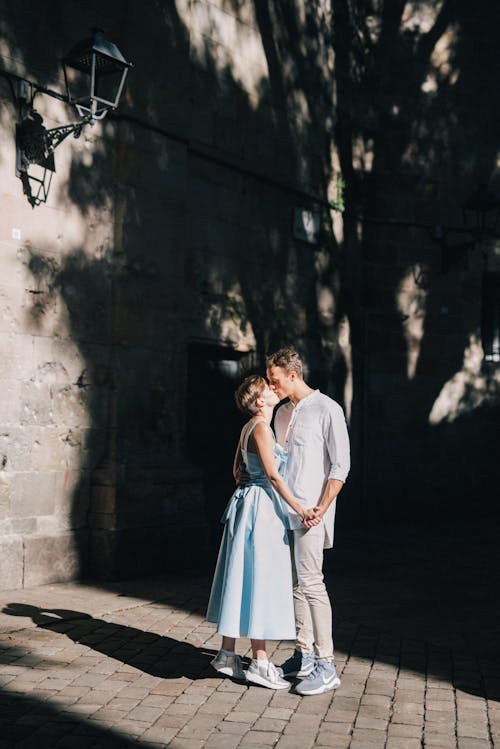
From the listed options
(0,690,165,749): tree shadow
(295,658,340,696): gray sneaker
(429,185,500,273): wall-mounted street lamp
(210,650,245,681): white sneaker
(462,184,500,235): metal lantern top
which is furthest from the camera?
(429,185,500,273): wall-mounted street lamp

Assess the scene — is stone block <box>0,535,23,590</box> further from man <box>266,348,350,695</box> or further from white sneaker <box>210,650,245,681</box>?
man <box>266,348,350,695</box>

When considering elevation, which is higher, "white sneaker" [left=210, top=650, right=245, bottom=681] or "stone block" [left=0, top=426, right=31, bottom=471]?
"stone block" [left=0, top=426, right=31, bottom=471]

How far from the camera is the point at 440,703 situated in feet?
15.1

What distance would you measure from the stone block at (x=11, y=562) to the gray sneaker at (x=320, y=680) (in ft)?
10.5

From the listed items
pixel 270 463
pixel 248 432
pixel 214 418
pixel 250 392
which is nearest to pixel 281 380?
pixel 250 392

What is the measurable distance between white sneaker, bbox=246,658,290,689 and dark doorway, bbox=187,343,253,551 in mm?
4500

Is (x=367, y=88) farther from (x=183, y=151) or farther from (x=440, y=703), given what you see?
(x=440, y=703)

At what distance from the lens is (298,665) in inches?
196

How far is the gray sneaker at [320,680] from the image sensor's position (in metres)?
4.68

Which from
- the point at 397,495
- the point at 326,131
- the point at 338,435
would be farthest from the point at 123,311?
the point at 397,495

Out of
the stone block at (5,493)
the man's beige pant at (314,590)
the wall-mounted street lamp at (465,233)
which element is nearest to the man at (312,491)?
the man's beige pant at (314,590)

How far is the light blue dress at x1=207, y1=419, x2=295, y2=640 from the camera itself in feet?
15.4

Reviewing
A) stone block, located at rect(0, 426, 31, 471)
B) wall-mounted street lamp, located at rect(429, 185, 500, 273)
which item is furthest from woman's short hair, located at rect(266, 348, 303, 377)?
wall-mounted street lamp, located at rect(429, 185, 500, 273)

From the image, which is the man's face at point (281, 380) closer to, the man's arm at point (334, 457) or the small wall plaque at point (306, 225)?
the man's arm at point (334, 457)
